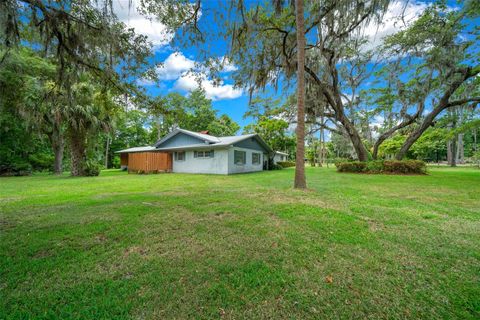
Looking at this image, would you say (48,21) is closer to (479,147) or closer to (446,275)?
(446,275)

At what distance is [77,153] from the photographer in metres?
13.0

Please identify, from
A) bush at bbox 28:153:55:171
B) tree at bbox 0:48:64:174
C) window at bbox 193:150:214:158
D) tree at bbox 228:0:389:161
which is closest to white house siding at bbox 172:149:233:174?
window at bbox 193:150:214:158

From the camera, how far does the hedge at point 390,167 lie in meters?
12.0

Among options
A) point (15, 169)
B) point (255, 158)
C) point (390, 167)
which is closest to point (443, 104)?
point (390, 167)

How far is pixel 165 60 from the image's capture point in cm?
529

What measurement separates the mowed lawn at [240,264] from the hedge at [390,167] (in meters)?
9.49

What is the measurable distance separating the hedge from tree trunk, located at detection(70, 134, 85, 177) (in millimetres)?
18356

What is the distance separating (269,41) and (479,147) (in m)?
47.9

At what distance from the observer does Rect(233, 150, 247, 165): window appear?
590 inches

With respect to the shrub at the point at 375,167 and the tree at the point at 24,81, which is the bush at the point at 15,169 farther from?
the shrub at the point at 375,167

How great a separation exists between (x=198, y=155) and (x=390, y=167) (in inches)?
523

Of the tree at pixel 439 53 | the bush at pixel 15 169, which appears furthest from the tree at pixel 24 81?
the tree at pixel 439 53

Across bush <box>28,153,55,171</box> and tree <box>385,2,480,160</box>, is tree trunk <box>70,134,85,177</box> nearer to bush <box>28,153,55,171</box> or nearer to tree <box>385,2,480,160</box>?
bush <box>28,153,55,171</box>

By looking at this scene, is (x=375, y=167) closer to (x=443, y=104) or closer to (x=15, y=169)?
(x=443, y=104)
